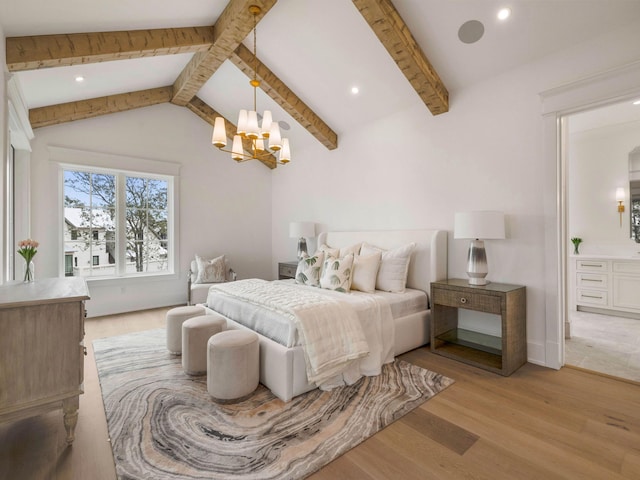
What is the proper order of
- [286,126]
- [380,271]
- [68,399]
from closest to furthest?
[68,399] < [380,271] < [286,126]

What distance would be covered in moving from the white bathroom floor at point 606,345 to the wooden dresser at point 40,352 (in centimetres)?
397

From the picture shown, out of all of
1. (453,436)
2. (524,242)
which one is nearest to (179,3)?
(524,242)

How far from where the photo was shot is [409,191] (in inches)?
155

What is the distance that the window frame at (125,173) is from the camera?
4324 mm

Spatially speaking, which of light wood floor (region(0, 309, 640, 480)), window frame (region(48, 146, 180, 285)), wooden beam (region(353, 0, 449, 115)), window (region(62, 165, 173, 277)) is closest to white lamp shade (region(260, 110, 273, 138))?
wooden beam (region(353, 0, 449, 115))

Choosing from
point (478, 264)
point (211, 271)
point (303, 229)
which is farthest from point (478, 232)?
point (211, 271)

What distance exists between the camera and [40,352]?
1698mm

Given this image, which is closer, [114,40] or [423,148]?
[114,40]

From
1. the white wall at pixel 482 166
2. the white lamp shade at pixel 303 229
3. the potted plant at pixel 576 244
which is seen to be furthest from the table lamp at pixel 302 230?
the potted plant at pixel 576 244

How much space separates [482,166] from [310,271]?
2213 millimetres

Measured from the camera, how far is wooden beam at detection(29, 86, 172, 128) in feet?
12.9

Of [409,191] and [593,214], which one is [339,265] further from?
[593,214]

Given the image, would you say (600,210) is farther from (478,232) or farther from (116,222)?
(116,222)

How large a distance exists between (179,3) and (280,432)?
Answer: 12.4 feet
